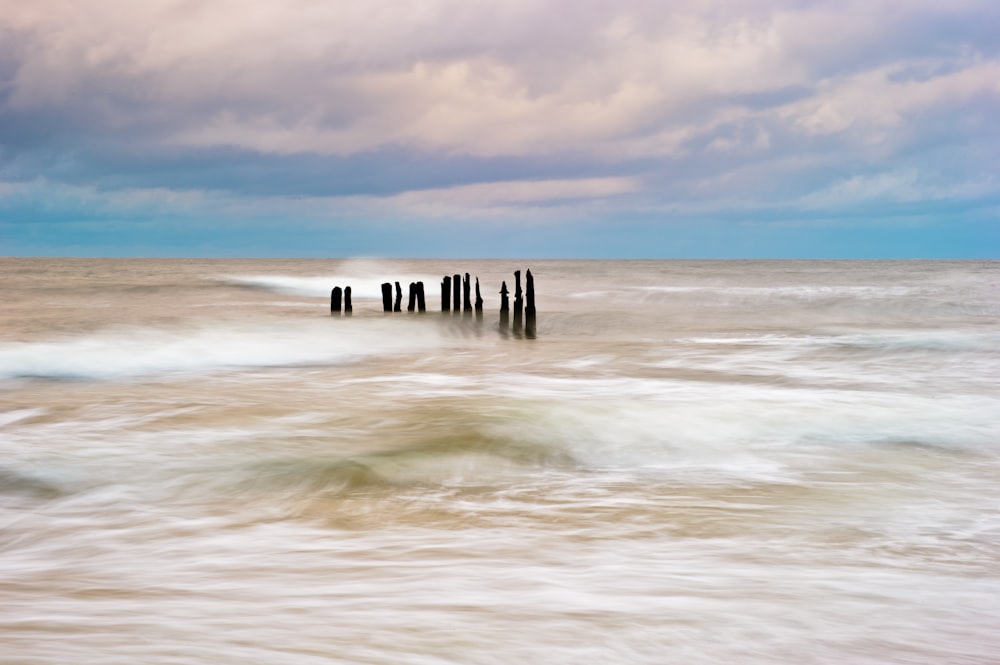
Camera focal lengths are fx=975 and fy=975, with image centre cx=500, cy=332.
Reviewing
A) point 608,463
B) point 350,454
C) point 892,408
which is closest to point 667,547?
point 608,463

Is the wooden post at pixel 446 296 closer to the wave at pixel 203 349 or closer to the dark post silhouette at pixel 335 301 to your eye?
the wave at pixel 203 349

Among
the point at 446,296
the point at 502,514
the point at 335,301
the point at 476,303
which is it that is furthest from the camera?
the point at 335,301

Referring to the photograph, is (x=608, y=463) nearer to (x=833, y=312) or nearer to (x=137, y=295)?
(x=833, y=312)

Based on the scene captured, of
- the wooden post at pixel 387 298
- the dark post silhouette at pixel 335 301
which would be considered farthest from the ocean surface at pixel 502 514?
the wooden post at pixel 387 298

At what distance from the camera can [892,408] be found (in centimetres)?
1152

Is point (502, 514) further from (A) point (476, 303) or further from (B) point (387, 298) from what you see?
(B) point (387, 298)

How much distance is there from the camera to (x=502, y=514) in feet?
20.9

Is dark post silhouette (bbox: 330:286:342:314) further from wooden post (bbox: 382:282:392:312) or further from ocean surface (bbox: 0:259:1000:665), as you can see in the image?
ocean surface (bbox: 0:259:1000:665)

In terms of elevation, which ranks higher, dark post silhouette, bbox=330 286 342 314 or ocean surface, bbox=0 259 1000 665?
dark post silhouette, bbox=330 286 342 314

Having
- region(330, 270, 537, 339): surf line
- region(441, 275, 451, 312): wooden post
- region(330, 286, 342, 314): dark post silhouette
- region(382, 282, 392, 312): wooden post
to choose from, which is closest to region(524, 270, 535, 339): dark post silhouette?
region(330, 270, 537, 339): surf line

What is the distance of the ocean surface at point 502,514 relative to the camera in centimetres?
398

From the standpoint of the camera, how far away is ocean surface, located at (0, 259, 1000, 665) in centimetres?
398

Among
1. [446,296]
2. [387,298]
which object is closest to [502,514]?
[446,296]

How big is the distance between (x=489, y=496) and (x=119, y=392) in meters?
8.34
